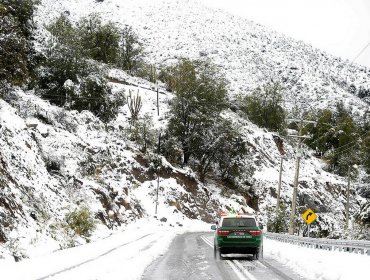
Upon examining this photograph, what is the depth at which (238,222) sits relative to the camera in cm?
1798

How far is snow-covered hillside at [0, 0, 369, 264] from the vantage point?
24141 millimetres

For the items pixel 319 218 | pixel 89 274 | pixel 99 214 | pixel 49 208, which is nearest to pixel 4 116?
pixel 49 208

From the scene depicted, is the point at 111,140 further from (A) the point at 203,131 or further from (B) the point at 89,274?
(B) the point at 89,274

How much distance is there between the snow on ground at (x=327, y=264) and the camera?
9.76m

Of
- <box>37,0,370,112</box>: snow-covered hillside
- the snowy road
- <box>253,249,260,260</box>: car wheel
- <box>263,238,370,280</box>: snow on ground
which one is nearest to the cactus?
<box>37,0,370,112</box>: snow-covered hillside

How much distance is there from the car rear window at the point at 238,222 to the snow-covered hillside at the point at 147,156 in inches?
301

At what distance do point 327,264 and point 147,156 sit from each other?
46709 millimetres

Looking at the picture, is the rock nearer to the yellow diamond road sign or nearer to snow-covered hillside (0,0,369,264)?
snow-covered hillside (0,0,369,264)

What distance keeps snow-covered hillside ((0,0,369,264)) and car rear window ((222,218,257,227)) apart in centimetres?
765

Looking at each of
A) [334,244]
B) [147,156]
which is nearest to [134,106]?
[147,156]

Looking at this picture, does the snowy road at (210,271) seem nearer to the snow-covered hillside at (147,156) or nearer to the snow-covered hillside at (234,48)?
the snow-covered hillside at (147,156)

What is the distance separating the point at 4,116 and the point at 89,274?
757 inches

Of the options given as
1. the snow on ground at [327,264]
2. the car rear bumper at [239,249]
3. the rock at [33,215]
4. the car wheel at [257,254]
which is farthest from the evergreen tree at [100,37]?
the snow on ground at [327,264]

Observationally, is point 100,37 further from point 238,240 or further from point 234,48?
point 238,240
